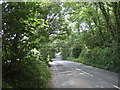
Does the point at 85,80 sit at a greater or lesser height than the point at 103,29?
lesser

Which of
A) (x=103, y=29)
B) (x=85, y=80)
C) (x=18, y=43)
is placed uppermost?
(x=103, y=29)

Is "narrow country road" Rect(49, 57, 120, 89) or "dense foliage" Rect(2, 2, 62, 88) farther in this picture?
"narrow country road" Rect(49, 57, 120, 89)

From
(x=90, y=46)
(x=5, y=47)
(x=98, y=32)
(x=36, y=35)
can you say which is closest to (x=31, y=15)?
(x=36, y=35)

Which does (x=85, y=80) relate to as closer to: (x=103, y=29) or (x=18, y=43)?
(x=18, y=43)

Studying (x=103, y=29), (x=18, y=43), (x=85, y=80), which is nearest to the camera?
(x=18, y=43)

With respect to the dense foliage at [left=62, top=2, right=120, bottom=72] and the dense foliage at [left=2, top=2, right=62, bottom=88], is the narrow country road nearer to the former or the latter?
the dense foliage at [left=62, top=2, right=120, bottom=72]

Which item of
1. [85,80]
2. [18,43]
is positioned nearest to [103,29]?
[85,80]

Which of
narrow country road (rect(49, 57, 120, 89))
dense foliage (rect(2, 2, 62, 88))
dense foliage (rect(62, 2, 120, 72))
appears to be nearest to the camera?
dense foliage (rect(2, 2, 62, 88))

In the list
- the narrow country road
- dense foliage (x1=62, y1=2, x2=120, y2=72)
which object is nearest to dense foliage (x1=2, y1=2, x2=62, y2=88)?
the narrow country road

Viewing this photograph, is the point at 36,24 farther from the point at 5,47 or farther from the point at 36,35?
the point at 5,47

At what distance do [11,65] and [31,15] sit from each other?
2042mm

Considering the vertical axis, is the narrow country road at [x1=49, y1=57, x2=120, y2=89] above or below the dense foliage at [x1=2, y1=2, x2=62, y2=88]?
below

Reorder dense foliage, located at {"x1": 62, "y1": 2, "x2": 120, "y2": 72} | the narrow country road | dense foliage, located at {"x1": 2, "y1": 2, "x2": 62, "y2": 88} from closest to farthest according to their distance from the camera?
1. dense foliage, located at {"x1": 2, "y1": 2, "x2": 62, "y2": 88}
2. the narrow country road
3. dense foliage, located at {"x1": 62, "y1": 2, "x2": 120, "y2": 72}

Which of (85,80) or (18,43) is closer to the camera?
(18,43)
